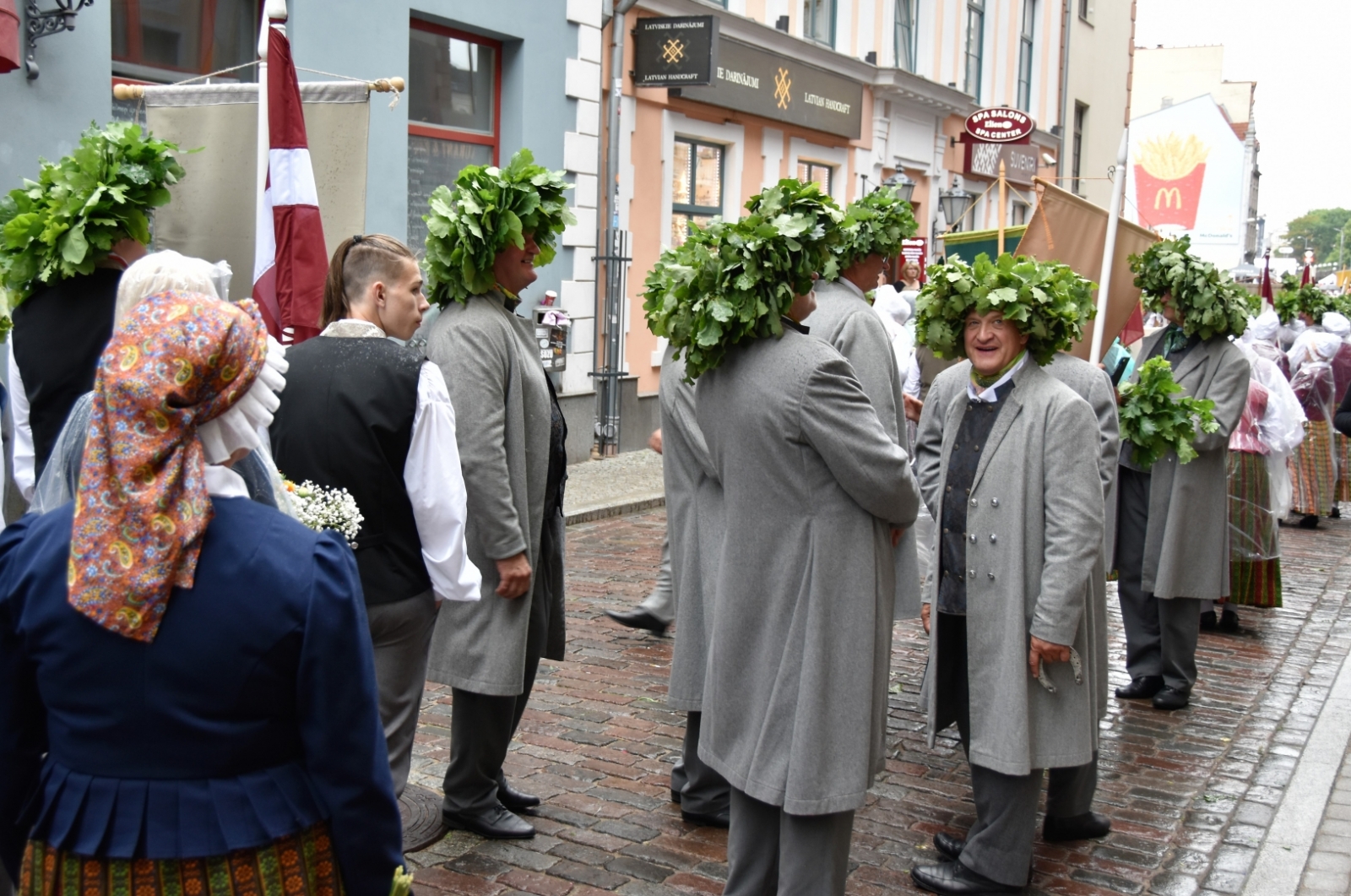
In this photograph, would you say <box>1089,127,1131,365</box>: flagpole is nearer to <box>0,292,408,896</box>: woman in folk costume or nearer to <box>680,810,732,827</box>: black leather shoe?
<box>680,810,732,827</box>: black leather shoe

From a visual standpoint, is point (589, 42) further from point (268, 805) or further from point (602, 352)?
point (268, 805)

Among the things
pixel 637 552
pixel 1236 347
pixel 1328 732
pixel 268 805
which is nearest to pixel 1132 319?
pixel 1236 347

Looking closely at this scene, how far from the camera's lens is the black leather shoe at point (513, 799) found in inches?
190

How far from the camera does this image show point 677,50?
14.9 m

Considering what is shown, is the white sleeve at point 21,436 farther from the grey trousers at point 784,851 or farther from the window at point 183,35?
the window at point 183,35

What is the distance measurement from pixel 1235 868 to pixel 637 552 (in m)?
5.92

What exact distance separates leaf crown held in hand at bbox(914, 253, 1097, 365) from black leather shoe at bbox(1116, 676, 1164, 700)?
2.82m

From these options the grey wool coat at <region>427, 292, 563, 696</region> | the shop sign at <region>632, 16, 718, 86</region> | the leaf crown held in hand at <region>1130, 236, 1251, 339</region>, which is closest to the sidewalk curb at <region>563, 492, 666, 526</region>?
the leaf crown held in hand at <region>1130, 236, 1251, 339</region>

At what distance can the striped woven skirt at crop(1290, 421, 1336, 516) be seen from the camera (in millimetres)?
13078

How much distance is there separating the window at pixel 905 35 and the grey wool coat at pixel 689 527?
1814 centimetres

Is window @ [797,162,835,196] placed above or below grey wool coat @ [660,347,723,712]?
above

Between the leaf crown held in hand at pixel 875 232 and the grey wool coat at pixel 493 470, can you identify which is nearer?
the grey wool coat at pixel 493 470

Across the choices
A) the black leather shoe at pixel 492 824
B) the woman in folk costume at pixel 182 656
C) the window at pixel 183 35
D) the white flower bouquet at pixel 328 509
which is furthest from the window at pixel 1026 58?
the woman in folk costume at pixel 182 656

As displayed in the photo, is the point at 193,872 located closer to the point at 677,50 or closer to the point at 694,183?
the point at 677,50
